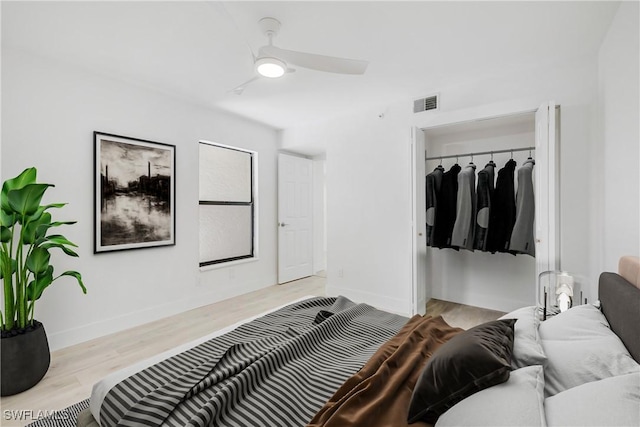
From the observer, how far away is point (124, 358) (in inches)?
101

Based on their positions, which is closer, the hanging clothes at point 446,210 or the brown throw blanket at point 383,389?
the brown throw blanket at point 383,389

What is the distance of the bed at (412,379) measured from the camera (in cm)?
84

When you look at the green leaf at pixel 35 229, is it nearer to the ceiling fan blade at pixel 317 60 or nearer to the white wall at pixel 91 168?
the white wall at pixel 91 168

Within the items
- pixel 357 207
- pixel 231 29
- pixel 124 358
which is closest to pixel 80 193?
pixel 124 358

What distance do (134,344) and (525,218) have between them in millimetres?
3798

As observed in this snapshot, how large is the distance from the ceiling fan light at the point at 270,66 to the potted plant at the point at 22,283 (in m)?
1.60

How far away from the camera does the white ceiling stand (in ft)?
6.70

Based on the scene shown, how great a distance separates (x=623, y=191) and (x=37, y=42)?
4175 millimetres

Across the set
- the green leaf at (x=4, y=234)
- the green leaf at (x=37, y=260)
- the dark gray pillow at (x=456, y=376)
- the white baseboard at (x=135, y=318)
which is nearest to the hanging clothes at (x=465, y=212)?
the dark gray pillow at (x=456, y=376)

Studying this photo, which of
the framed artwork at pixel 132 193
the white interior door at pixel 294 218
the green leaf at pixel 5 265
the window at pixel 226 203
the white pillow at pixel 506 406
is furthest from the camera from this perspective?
the white interior door at pixel 294 218

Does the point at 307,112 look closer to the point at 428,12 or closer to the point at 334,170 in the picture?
the point at 334,170

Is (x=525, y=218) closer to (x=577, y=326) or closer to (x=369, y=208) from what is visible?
(x=369, y=208)

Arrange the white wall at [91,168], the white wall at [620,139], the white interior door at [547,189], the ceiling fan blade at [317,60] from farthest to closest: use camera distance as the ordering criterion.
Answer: the white wall at [91,168]
the white interior door at [547,189]
the ceiling fan blade at [317,60]
the white wall at [620,139]

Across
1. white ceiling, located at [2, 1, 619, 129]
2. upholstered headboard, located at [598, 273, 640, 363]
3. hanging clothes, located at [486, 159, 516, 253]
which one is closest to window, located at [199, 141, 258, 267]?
white ceiling, located at [2, 1, 619, 129]
